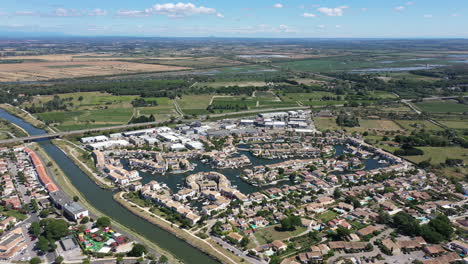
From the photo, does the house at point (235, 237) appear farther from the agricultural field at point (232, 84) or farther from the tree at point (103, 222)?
the agricultural field at point (232, 84)

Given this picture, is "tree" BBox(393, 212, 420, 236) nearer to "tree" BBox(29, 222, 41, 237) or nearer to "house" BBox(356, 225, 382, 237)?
"house" BBox(356, 225, 382, 237)

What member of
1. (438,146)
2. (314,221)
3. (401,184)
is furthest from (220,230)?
(438,146)

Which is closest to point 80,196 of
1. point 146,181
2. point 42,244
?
point 146,181

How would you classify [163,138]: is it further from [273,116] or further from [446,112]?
[446,112]

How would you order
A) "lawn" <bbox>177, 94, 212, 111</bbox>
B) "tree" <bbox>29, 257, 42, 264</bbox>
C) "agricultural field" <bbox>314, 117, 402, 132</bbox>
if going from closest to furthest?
"tree" <bbox>29, 257, 42, 264</bbox>
"agricultural field" <bbox>314, 117, 402, 132</bbox>
"lawn" <bbox>177, 94, 212, 111</bbox>

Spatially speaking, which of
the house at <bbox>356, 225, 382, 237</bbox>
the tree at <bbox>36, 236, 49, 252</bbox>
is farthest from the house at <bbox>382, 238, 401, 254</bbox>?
the tree at <bbox>36, 236, 49, 252</bbox>
